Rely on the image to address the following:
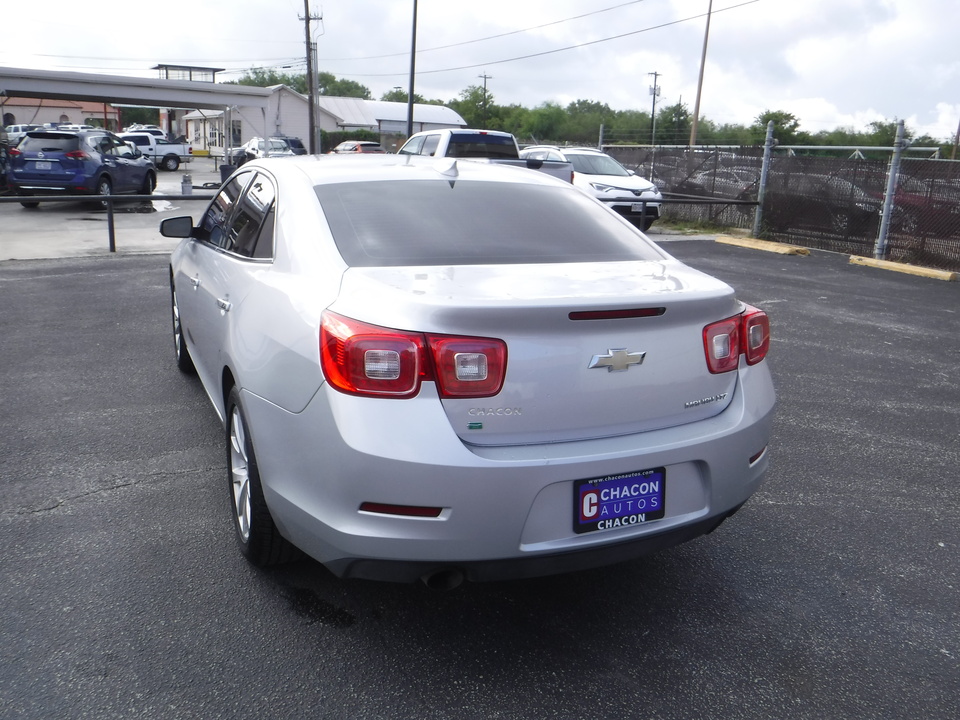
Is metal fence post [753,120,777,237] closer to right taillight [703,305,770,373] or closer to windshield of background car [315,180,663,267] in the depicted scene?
Answer: windshield of background car [315,180,663,267]

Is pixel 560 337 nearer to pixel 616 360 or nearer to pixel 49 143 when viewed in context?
pixel 616 360

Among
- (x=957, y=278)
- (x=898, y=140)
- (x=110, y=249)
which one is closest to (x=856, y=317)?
(x=957, y=278)

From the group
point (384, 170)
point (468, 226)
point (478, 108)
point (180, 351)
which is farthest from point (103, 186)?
point (478, 108)

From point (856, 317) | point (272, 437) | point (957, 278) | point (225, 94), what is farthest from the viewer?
point (225, 94)

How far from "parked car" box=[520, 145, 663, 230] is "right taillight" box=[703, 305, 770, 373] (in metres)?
11.7

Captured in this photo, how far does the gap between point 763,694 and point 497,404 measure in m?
1.28

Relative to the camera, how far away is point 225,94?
37.9 metres

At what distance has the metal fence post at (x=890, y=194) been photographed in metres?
13.2

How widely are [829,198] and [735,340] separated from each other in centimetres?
1347

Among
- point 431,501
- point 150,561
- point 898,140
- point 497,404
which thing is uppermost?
point 898,140

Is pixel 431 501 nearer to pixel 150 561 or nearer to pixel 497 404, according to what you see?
pixel 497 404

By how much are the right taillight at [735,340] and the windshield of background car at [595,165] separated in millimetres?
14548

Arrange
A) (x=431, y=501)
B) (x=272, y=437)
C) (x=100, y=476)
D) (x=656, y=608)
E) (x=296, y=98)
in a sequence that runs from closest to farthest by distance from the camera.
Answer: (x=431, y=501), (x=272, y=437), (x=656, y=608), (x=100, y=476), (x=296, y=98)

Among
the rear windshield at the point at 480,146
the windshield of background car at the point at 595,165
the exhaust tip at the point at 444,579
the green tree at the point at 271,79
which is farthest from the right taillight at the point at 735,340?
the green tree at the point at 271,79
